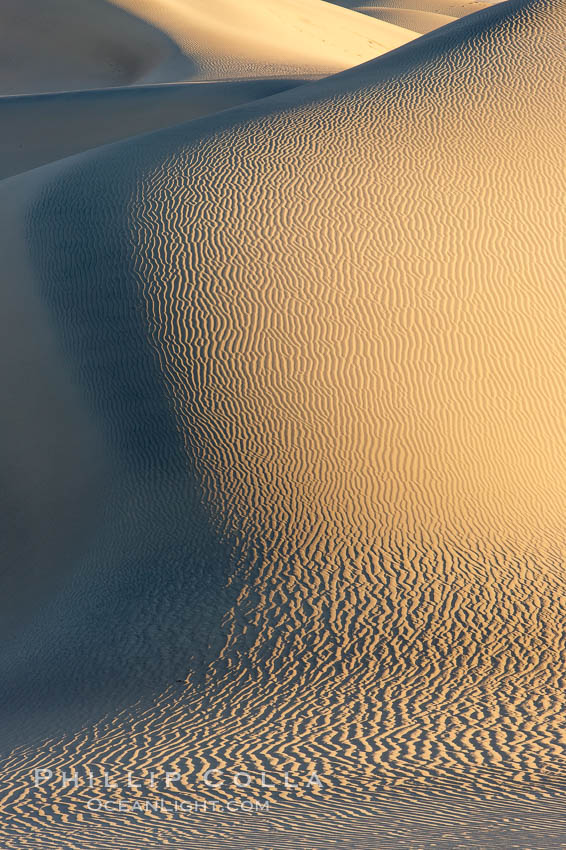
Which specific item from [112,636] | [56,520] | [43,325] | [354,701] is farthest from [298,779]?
[43,325]

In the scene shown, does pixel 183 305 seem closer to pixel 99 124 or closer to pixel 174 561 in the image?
pixel 174 561

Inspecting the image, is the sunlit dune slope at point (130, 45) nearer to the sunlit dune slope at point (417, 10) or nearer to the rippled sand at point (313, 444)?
the sunlit dune slope at point (417, 10)

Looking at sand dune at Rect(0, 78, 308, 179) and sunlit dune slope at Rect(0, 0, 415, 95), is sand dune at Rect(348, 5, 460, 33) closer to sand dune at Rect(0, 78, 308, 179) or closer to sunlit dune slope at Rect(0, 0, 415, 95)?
sunlit dune slope at Rect(0, 0, 415, 95)

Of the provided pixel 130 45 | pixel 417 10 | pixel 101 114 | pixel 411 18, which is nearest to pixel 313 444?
pixel 101 114

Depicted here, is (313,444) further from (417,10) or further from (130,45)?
(417,10)

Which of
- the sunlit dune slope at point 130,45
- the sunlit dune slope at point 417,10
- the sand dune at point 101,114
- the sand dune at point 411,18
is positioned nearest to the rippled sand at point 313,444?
the sand dune at point 101,114

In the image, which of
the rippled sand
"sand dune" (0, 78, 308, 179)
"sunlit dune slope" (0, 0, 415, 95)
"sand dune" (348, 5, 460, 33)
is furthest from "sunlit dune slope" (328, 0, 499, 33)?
the rippled sand
